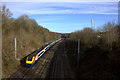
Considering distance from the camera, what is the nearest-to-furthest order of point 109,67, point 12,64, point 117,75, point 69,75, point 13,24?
1. point 117,75
2. point 109,67
3. point 69,75
4. point 12,64
5. point 13,24

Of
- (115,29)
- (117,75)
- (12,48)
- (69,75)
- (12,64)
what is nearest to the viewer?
(117,75)

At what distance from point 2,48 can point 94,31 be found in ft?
35.7

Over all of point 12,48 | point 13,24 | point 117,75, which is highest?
point 13,24

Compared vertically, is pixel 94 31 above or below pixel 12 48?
above

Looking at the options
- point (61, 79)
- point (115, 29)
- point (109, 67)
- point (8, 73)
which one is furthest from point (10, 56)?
point (115, 29)

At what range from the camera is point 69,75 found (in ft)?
31.8

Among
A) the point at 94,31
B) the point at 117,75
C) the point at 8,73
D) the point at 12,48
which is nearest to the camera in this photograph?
the point at 117,75

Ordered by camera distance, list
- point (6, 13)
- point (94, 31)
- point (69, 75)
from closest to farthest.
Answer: point (69, 75) < point (94, 31) < point (6, 13)

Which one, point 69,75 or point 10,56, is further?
point 10,56

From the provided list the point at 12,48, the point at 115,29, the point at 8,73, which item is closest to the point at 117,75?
the point at 115,29

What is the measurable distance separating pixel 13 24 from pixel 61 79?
1425cm

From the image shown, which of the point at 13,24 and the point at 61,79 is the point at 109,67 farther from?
the point at 13,24

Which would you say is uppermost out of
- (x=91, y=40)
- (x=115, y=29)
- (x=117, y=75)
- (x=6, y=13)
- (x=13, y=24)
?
(x=6, y=13)

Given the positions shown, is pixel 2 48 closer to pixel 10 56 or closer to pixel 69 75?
pixel 10 56
